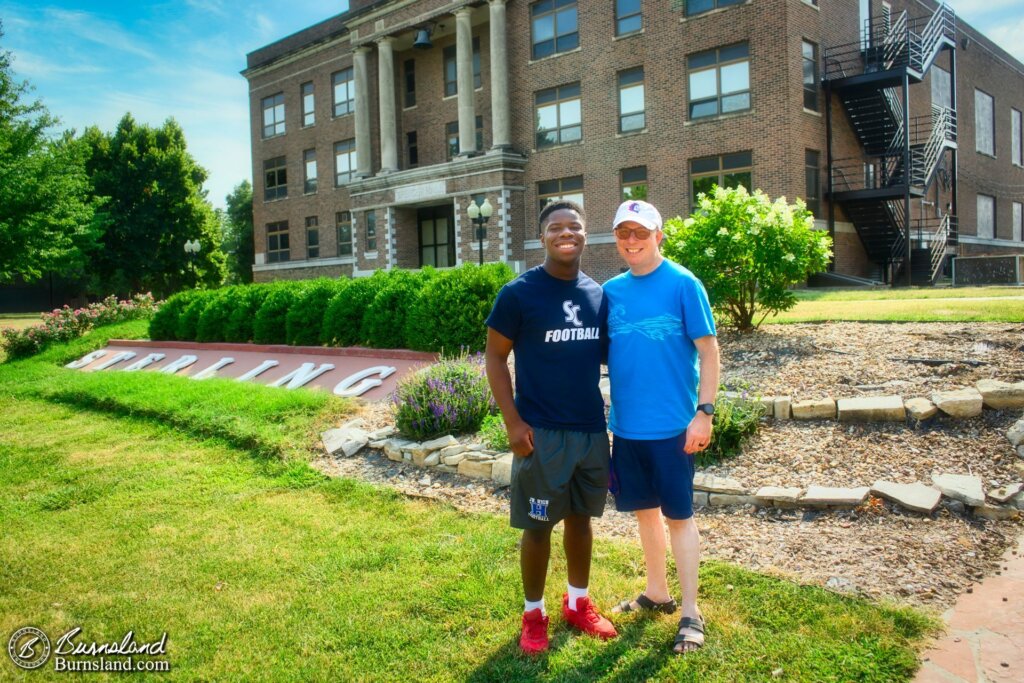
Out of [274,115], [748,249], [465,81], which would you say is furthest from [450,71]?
[748,249]

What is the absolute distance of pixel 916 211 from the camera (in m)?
27.9

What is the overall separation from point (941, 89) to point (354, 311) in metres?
30.1

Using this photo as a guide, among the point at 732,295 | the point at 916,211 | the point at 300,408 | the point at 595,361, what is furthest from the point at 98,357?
the point at 916,211

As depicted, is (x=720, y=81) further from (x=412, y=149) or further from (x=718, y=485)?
(x=718, y=485)

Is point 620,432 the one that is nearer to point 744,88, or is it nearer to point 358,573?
point 358,573

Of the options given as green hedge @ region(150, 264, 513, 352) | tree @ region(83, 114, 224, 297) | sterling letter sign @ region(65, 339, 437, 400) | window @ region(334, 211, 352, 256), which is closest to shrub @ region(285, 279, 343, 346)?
green hedge @ region(150, 264, 513, 352)

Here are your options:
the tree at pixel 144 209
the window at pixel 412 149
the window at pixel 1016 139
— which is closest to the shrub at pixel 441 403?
the window at pixel 412 149

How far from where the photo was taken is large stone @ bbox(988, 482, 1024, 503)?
4836mm

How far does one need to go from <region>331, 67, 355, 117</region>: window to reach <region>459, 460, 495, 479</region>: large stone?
32.7 meters

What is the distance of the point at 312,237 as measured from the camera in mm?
38406

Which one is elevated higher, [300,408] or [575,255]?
[575,255]

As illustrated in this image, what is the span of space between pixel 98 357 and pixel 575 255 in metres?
17.5

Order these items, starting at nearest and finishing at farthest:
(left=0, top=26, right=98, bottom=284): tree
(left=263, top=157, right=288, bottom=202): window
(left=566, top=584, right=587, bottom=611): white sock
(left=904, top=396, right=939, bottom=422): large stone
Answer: (left=566, top=584, right=587, bottom=611): white sock < (left=904, top=396, right=939, bottom=422): large stone < (left=0, top=26, right=98, bottom=284): tree < (left=263, top=157, right=288, bottom=202): window

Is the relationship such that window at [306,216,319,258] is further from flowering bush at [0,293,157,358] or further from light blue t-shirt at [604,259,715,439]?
light blue t-shirt at [604,259,715,439]
